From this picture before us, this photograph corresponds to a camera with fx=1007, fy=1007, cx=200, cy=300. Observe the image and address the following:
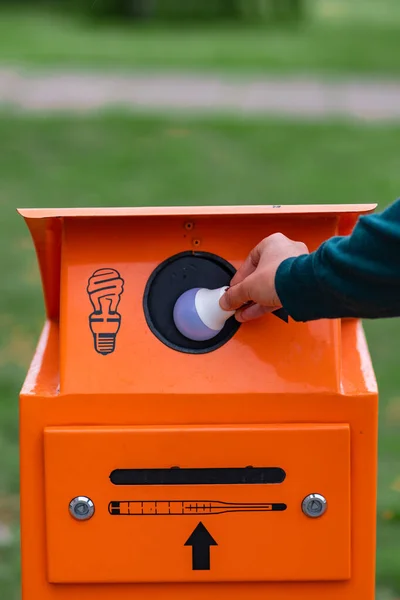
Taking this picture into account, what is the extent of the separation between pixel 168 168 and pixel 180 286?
6.07 metres

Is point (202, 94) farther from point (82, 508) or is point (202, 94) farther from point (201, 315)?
point (82, 508)

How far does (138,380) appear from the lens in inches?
77.4

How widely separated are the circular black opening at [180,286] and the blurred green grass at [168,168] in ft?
9.75

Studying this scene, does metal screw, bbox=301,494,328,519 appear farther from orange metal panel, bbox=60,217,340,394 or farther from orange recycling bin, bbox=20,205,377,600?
orange metal panel, bbox=60,217,340,394

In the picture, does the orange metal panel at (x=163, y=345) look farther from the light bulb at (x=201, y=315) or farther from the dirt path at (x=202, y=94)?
the dirt path at (x=202, y=94)

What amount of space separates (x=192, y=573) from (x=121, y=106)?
764 cm

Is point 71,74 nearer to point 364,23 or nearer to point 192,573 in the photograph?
point 364,23

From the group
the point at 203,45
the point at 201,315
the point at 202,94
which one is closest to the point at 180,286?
the point at 201,315

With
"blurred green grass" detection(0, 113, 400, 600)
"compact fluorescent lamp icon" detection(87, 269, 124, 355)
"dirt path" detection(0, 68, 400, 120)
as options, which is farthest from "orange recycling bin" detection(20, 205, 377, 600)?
"dirt path" detection(0, 68, 400, 120)

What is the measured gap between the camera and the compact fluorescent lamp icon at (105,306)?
1.98 meters

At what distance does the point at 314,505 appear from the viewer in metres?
1.98

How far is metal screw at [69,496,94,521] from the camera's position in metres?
1.97

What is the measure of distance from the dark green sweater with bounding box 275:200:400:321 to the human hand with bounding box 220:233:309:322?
0.10 feet

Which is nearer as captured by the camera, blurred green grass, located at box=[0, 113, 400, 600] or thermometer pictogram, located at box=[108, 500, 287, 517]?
thermometer pictogram, located at box=[108, 500, 287, 517]
